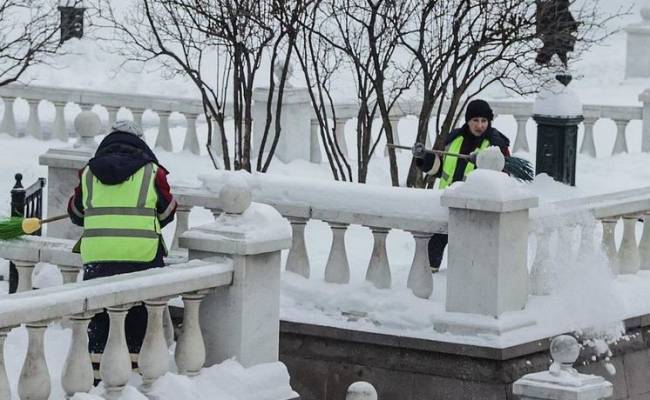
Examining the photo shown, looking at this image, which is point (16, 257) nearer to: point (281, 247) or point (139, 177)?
point (139, 177)

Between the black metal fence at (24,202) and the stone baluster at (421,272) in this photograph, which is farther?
the black metal fence at (24,202)

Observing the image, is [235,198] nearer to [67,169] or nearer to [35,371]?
[35,371]

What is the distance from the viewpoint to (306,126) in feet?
64.3

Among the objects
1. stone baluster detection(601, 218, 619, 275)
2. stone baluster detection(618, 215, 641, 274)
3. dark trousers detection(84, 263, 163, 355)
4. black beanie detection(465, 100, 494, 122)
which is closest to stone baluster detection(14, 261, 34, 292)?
dark trousers detection(84, 263, 163, 355)

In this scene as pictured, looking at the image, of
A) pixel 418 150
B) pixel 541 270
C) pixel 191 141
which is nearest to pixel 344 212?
pixel 418 150

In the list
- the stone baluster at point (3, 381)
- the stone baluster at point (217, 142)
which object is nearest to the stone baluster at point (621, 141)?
the stone baluster at point (217, 142)

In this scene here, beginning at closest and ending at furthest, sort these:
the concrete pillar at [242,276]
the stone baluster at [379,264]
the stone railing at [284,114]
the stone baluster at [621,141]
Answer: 1. the concrete pillar at [242,276]
2. the stone baluster at [379,264]
3. the stone railing at [284,114]
4. the stone baluster at [621,141]

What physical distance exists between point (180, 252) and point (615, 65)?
2070cm

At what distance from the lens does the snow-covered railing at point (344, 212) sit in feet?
38.9

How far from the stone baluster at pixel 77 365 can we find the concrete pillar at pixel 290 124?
1039 cm

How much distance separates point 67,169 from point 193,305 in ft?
12.6

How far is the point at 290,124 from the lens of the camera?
19422 mm

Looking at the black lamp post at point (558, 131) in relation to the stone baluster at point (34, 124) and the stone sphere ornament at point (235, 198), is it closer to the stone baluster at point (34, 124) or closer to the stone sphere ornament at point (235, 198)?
the stone baluster at point (34, 124)

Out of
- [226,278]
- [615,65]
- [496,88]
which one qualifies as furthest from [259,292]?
[615,65]
